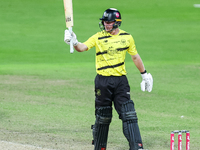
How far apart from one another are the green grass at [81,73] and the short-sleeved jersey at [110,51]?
1.69 metres

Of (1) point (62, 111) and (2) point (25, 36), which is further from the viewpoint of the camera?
(2) point (25, 36)

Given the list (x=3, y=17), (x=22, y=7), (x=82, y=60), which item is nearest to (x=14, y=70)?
(x=82, y=60)

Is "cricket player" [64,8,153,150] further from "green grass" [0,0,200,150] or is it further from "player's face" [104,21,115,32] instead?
"green grass" [0,0,200,150]

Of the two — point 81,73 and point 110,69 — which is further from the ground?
point 110,69

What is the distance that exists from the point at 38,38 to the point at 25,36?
959 mm

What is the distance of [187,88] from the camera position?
14039mm

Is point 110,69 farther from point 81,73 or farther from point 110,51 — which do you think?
point 81,73

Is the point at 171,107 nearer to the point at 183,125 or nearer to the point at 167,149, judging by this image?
the point at 183,125

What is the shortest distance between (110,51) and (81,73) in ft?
35.3

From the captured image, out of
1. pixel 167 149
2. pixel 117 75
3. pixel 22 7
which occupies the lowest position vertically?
pixel 167 149

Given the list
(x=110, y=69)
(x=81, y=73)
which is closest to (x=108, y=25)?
(x=110, y=69)

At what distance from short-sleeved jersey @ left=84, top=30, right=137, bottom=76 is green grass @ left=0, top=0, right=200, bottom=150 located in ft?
5.53

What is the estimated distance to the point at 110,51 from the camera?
262 inches

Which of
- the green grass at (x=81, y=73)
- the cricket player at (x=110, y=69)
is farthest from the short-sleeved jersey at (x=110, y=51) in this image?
the green grass at (x=81, y=73)
